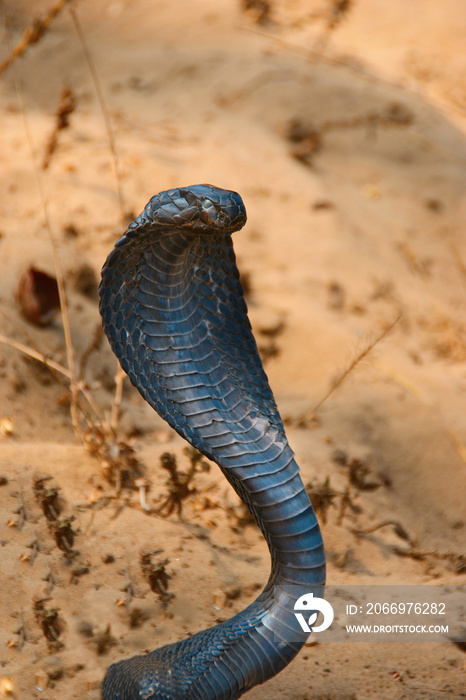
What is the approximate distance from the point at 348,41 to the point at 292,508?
5.89 meters

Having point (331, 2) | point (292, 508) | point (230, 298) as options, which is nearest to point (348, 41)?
point (331, 2)

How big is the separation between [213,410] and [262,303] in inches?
83.4

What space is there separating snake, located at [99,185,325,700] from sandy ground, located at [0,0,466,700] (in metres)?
0.50

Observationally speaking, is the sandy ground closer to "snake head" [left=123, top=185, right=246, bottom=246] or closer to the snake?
the snake

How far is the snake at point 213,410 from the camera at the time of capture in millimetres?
1836

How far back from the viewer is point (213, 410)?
76.9 inches
